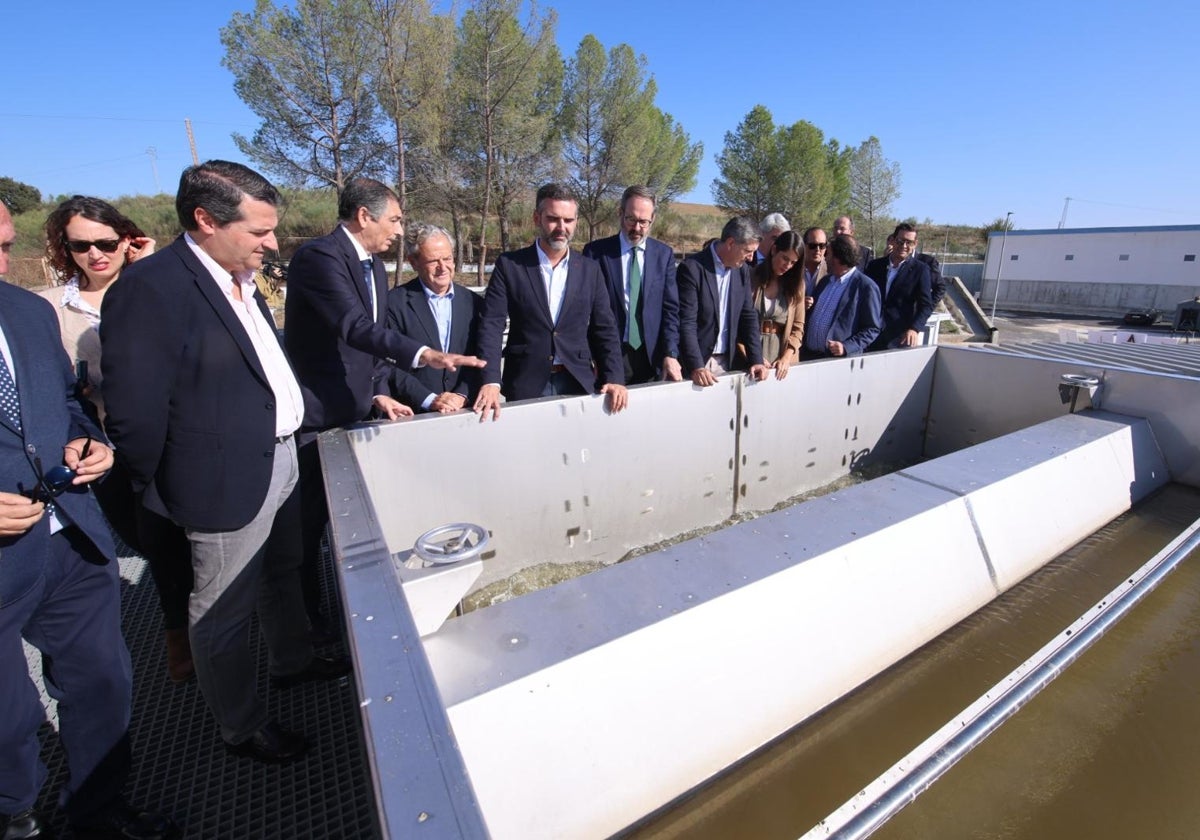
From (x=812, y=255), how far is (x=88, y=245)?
4.06 m

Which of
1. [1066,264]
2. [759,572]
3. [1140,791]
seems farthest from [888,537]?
[1066,264]

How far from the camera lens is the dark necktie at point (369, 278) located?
232cm

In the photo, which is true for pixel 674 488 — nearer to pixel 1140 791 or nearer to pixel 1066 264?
pixel 1140 791

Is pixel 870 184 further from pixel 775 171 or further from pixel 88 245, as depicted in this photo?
pixel 88 245

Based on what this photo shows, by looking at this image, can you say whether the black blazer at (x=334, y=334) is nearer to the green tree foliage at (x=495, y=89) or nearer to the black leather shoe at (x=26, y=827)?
the black leather shoe at (x=26, y=827)

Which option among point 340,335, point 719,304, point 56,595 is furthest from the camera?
point 719,304

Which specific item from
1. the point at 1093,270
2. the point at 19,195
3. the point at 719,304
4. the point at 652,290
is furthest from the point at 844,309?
the point at 19,195

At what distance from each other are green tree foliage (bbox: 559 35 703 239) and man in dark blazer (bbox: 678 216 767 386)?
928 inches

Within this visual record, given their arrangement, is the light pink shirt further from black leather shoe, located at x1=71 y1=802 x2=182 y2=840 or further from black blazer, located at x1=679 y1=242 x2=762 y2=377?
black blazer, located at x1=679 y1=242 x2=762 y2=377

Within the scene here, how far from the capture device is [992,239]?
3359 centimetres

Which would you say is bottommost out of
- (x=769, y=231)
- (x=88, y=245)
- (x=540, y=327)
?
(x=540, y=327)

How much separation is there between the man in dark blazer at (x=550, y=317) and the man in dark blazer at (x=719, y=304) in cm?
53

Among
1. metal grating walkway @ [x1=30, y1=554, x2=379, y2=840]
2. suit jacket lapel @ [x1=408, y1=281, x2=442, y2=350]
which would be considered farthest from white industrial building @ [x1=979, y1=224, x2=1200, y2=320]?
metal grating walkway @ [x1=30, y1=554, x2=379, y2=840]

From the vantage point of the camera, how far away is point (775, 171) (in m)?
35.3
